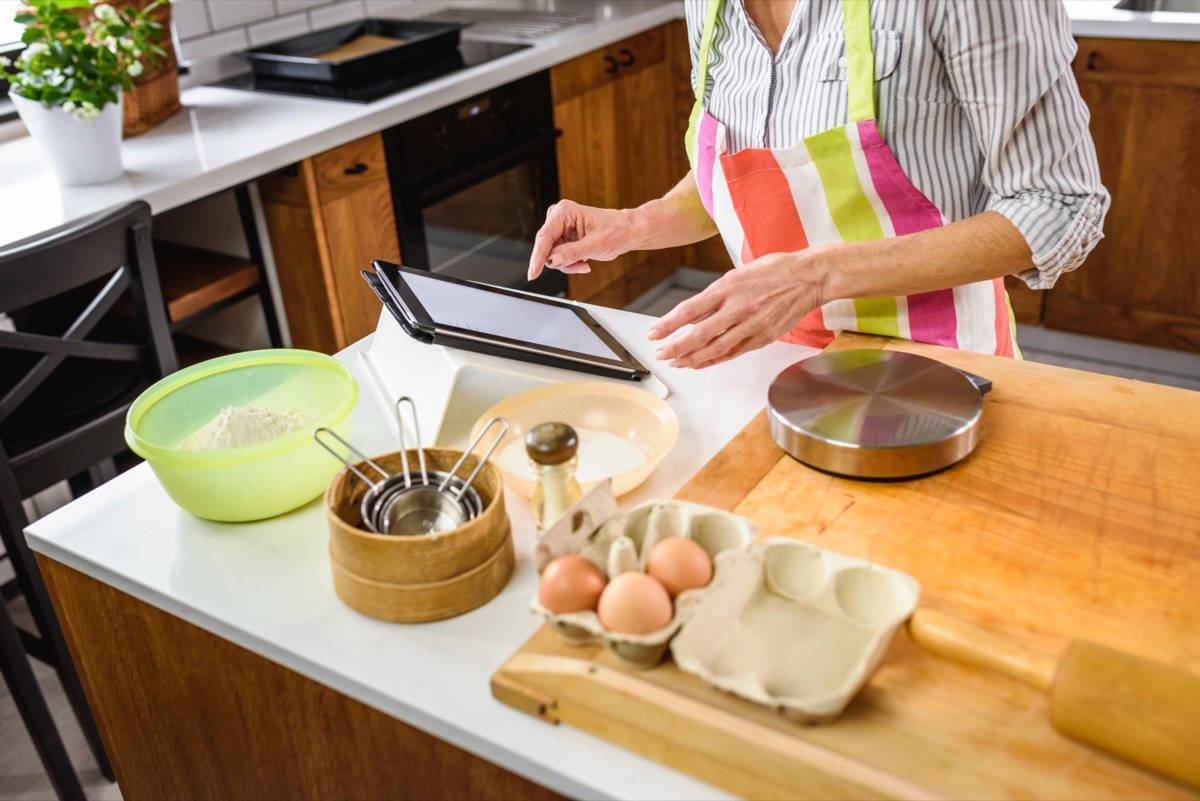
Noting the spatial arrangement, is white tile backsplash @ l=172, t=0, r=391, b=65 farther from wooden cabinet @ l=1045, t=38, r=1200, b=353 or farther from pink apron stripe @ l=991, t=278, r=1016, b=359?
pink apron stripe @ l=991, t=278, r=1016, b=359

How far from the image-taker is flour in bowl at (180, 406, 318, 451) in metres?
0.99

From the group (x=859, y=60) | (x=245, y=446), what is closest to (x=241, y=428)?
(x=245, y=446)

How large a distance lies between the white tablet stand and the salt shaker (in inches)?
8.1

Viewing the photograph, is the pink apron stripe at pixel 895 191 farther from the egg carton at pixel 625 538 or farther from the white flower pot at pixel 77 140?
the white flower pot at pixel 77 140

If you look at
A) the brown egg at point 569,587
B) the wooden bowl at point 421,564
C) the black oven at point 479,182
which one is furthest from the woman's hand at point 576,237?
the black oven at point 479,182

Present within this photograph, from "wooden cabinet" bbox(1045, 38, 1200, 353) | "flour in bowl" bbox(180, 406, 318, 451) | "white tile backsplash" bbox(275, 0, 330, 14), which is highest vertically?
"white tile backsplash" bbox(275, 0, 330, 14)

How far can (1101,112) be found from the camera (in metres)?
2.71

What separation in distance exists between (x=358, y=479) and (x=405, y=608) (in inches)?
5.0

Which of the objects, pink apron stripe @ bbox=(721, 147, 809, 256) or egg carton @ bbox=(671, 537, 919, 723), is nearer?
egg carton @ bbox=(671, 537, 919, 723)

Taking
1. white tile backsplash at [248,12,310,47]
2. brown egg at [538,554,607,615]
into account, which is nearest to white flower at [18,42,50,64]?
white tile backsplash at [248,12,310,47]

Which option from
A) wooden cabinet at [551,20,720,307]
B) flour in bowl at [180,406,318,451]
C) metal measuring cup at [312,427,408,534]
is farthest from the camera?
wooden cabinet at [551,20,720,307]

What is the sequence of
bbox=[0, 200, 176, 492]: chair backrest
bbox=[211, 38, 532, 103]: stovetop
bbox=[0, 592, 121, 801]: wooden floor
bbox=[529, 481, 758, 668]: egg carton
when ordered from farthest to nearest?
bbox=[211, 38, 532, 103]: stovetop
bbox=[0, 592, 121, 801]: wooden floor
bbox=[0, 200, 176, 492]: chair backrest
bbox=[529, 481, 758, 668]: egg carton

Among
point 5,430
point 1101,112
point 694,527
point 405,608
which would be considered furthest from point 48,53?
point 1101,112

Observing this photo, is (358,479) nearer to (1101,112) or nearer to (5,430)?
(5,430)
